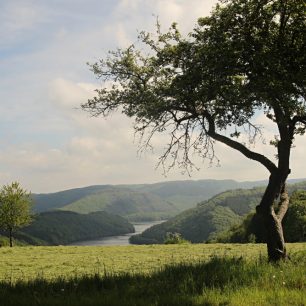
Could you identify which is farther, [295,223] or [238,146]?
[295,223]

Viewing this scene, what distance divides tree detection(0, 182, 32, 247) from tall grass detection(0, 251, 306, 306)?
246 ft

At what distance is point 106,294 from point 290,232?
8000cm

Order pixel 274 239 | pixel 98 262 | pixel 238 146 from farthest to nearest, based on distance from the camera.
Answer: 1. pixel 238 146
2. pixel 98 262
3. pixel 274 239

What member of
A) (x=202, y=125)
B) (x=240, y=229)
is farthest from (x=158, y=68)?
(x=240, y=229)

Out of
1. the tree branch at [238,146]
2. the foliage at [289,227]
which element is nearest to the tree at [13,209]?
the foliage at [289,227]

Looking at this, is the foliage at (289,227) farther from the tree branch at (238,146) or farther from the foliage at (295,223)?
the tree branch at (238,146)

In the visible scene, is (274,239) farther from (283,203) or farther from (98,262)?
(98,262)

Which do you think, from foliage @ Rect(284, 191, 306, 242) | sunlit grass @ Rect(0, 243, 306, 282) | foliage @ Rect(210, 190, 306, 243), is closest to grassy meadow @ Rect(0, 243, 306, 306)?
sunlit grass @ Rect(0, 243, 306, 282)

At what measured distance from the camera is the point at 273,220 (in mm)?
18078

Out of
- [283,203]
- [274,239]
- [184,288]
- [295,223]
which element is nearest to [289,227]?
[295,223]

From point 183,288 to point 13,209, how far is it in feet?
258

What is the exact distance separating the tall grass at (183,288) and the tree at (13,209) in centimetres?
7496

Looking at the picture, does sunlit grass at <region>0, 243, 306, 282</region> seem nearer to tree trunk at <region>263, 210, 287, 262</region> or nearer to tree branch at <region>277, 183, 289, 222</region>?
tree trunk at <region>263, 210, 287, 262</region>

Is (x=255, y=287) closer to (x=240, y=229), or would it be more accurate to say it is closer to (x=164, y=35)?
(x=164, y=35)
